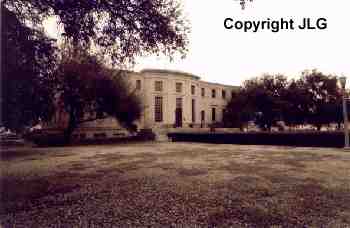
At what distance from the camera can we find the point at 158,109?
3891 cm

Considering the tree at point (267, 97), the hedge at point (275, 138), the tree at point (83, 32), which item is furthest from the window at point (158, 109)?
the tree at point (83, 32)

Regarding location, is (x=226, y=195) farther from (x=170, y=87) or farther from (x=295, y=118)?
(x=295, y=118)

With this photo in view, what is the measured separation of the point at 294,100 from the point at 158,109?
21.2m

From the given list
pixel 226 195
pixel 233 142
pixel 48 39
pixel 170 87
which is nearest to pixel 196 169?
pixel 226 195

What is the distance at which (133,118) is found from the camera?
26625 millimetres

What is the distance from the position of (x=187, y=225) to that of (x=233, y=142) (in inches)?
745

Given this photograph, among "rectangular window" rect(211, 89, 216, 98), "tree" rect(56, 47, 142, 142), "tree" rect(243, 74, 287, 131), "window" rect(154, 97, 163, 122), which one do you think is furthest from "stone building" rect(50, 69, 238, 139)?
"tree" rect(243, 74, 287, 131)

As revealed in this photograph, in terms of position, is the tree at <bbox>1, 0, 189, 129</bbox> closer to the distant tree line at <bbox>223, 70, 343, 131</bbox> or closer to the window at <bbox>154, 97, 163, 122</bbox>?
the window at <bbox>154, 97, 163, 122</bbox>

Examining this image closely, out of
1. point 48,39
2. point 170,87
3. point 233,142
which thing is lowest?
point 233,142

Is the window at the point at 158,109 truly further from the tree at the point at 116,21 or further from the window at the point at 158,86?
the tree at the point at 116,21

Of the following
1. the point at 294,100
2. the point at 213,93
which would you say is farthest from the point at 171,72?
the point at 294,100

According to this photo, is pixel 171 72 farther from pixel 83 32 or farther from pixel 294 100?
pixel 83 32

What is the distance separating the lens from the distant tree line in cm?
3653

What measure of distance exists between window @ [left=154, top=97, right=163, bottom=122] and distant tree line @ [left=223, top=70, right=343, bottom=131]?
42.5 ft
